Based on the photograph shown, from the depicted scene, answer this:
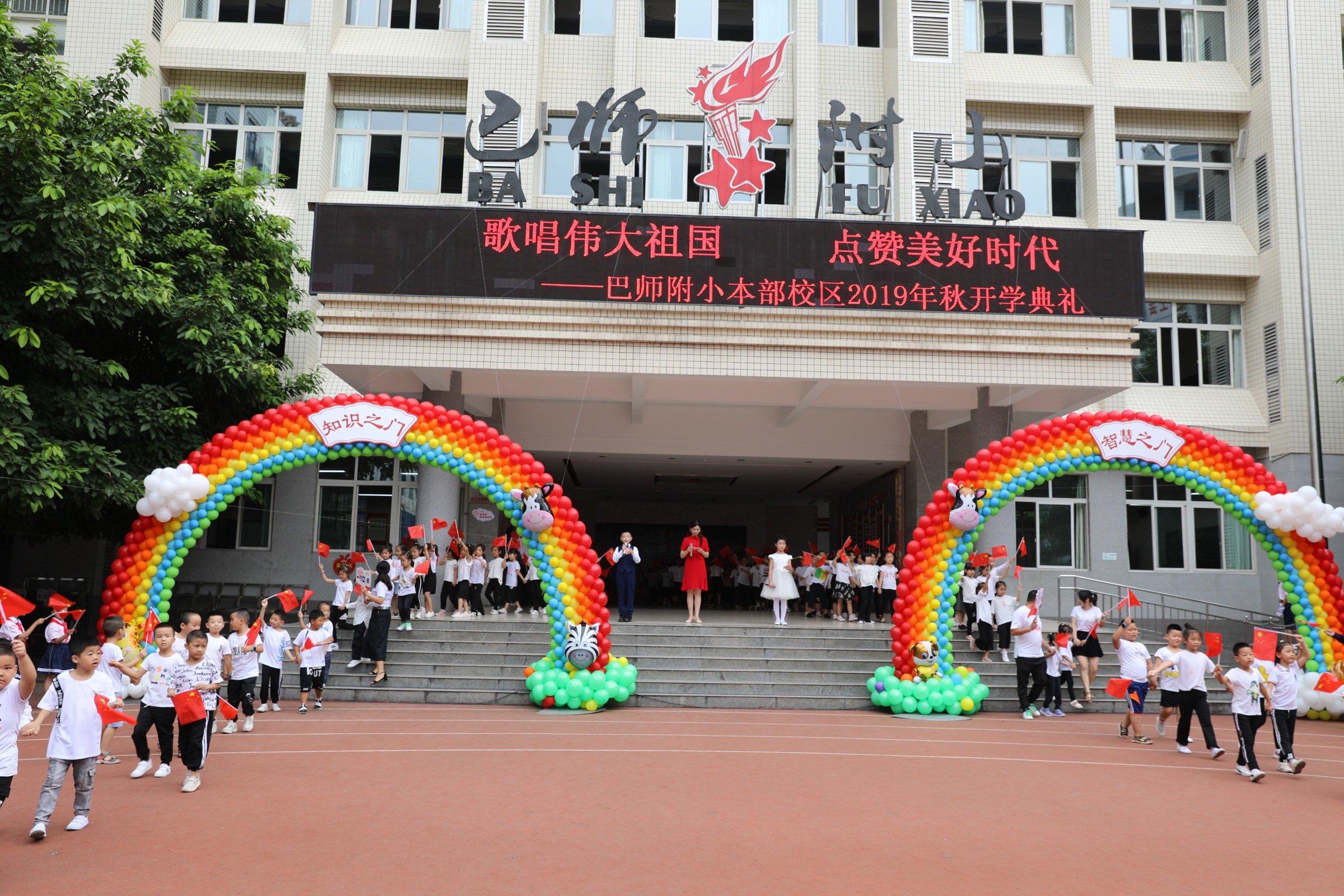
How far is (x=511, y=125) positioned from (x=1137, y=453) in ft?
39.5

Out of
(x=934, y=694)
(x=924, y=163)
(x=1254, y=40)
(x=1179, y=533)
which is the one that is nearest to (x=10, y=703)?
(x=934, y=694)

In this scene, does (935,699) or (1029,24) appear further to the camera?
(1029,24)

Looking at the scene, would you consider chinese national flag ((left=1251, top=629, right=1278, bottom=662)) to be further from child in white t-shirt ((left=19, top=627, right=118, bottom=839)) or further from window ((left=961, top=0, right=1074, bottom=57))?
window ((left=961, top=0, right=1074, bottom=57))

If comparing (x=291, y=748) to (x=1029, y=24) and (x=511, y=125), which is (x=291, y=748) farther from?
(x=1029, y=24)

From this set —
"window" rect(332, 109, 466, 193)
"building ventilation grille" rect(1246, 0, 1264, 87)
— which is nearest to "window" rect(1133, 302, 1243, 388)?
"building ventilation grille" rect(1246, 0, 1264, 87)

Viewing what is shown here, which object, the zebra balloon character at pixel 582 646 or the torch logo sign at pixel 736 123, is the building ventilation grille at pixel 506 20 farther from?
the zebra balloon character at pixel 582 646

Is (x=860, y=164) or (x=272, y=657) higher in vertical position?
(x=860, y=164)

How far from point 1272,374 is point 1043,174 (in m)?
5.75

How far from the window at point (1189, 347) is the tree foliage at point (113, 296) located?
1569cm

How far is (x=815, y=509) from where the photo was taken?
28.8 m

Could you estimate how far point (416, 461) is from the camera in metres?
12.2

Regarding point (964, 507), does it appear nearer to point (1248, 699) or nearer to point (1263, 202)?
point (1248, 699)

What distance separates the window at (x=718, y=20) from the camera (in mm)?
20219

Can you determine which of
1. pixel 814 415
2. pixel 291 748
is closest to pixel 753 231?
pixel 814 415
